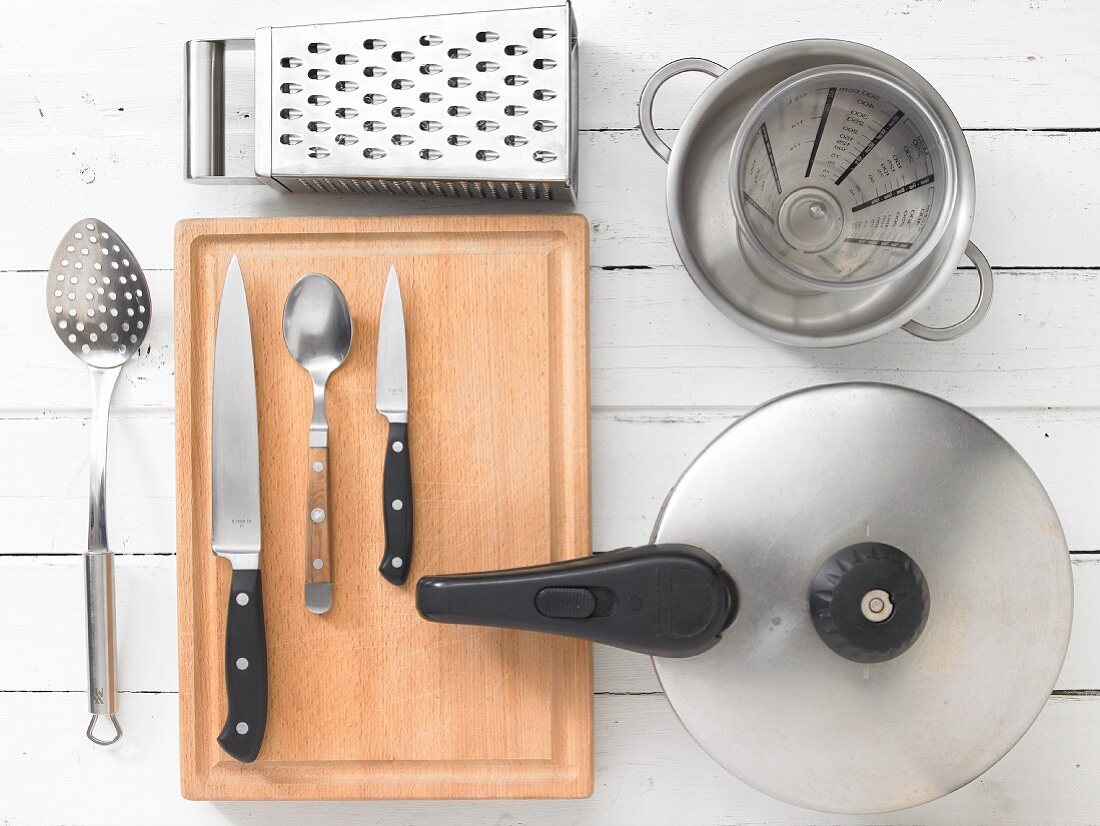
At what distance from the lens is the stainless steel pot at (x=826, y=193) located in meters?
0.54

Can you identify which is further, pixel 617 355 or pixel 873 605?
pixel 617 355

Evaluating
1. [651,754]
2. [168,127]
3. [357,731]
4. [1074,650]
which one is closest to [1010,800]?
[1074,650]

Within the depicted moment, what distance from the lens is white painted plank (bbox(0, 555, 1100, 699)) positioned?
25.2 inches

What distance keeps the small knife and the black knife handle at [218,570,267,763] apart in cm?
10

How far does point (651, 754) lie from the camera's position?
648 millimetres

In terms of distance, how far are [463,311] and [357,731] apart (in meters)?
0.33

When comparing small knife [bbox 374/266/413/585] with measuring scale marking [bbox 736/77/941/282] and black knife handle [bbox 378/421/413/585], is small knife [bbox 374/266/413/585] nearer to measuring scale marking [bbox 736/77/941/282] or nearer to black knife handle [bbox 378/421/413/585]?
black knife handle [bbox 378/421/413/585]

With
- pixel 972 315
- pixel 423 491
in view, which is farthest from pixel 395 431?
pixel 972 315

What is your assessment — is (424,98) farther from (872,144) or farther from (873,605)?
(873,605)

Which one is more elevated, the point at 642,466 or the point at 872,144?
the point at 872,144

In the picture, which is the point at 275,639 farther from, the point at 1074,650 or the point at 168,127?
the point at 1074,650

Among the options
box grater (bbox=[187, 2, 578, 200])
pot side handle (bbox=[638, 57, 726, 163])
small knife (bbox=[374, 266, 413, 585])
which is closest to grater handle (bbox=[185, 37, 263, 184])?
box grater (bbox=[187, 2, 578, 200])

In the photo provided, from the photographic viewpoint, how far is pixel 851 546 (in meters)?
0.46

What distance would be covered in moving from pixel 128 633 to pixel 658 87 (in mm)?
580
